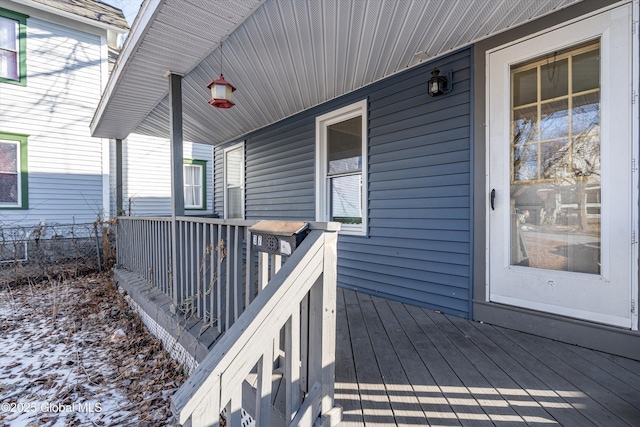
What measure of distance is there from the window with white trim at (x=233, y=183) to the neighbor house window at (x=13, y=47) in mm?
4241

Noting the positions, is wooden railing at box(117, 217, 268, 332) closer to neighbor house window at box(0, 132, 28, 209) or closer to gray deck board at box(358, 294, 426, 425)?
gray deck board at box(358, 294, 426, 425)

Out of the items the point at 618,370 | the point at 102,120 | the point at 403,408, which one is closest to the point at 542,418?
the point at 403,408

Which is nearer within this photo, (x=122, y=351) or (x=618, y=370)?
(x=618, y=370)

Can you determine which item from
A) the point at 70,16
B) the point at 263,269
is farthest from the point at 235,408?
the point at 70,16

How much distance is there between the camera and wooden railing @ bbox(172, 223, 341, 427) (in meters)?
1.04

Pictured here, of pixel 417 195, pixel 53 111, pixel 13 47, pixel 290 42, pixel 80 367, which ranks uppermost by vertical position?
pixel 13 47

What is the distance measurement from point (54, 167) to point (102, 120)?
3241mm

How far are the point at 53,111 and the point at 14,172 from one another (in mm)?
1462

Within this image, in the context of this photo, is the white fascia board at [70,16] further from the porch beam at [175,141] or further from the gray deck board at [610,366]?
the gray deck board at [610,366]

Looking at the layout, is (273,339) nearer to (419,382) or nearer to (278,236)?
(278,236)

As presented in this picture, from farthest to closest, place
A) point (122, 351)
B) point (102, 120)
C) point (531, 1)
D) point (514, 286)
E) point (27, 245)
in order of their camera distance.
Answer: point (27, 245) < point (102, 120) < point (122, 351) < point (514, 286) < point (531, 1)

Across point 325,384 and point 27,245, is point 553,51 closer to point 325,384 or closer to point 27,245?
point 325,384

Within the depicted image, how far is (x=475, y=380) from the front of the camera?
70.9 inches

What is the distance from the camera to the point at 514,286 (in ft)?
8.36
